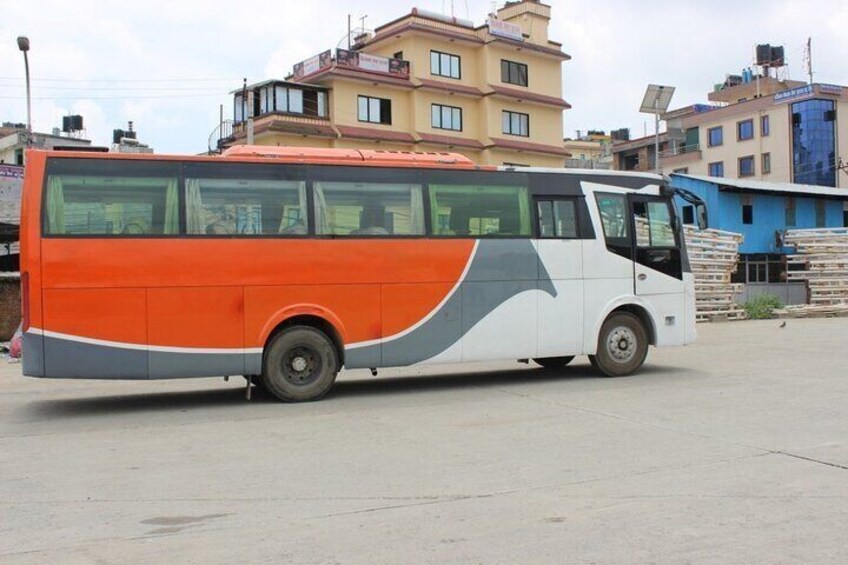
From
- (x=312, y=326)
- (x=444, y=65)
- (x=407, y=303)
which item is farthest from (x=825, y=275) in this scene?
(x=312, y=326)

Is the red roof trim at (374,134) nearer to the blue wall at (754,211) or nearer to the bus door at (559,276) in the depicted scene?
the blue wall at (754,211)

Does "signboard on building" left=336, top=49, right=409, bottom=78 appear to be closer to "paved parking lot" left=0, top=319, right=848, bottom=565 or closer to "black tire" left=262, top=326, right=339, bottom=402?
"paved parking lot" left=0, top=319, right=848, bottom=565

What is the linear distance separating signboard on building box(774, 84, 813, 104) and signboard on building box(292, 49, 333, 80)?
37.4 metres

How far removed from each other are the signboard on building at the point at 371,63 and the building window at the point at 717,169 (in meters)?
33.2

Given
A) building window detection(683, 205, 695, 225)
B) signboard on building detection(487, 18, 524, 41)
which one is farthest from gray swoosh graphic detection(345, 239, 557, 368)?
signboard on building detection(487, 18, 524, 41)

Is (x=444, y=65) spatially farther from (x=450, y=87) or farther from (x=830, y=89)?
(x=830, y=89)

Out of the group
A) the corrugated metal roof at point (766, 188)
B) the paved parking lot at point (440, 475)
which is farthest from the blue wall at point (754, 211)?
the paved parking lot at point (440, 475)

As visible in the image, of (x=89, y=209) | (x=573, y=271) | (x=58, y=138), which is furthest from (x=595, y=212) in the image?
(x=58, y=138)

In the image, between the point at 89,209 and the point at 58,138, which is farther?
the point at 58,138

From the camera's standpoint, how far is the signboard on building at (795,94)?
5906 centimetres

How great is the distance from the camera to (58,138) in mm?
46656

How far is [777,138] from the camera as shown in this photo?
61188mm

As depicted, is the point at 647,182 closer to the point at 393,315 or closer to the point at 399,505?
the point at 393,315

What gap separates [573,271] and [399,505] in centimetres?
710
